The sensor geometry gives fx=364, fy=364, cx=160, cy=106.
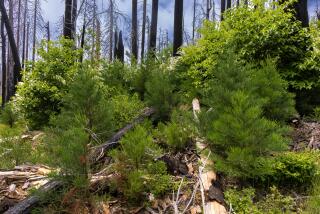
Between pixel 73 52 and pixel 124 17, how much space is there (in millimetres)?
7037

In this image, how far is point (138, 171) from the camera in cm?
363

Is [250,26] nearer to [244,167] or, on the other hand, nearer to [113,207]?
[244,167]

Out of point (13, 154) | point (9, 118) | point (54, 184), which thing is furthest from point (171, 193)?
point (9, 118)

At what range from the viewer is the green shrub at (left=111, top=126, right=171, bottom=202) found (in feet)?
11.7

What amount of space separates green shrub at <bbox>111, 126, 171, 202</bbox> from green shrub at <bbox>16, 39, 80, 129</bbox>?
4.82m

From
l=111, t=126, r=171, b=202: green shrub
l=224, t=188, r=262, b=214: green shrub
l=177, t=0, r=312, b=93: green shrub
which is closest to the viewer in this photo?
l=224, t=188, r=262, b=214: green shrub

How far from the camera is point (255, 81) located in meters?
4.86

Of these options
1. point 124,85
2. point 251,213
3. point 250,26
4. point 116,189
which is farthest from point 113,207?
point 124,85

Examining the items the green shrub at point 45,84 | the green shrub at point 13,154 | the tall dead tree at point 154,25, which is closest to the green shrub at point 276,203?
the green shrub at point 13,154

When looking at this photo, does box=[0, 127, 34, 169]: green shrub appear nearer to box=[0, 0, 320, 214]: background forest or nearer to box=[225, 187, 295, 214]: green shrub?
box=[0, 0, 320, 214]: background forest

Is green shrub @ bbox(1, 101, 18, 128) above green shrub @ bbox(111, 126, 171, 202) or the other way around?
above

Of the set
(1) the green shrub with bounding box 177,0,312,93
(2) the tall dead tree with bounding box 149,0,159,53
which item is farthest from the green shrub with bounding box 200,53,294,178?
(2) the tall dead tree with bounding box 149,0,159,53

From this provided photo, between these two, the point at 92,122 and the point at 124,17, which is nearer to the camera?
the point at 92,122

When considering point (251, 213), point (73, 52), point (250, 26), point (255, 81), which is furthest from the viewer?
point (73, 52)
